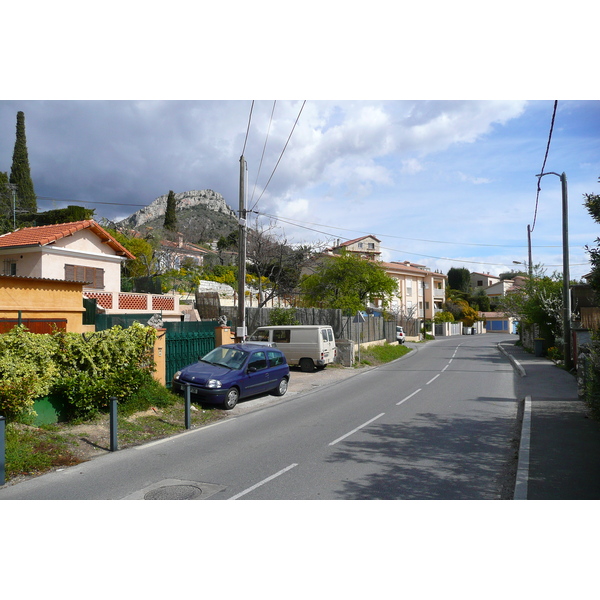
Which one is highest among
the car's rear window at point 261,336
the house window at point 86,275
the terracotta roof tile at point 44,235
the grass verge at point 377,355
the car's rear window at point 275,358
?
Answer: the terracotta roof tile at point 44,235

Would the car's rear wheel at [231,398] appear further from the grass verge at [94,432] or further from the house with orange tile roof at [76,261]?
the house with orange tile roof at [76,261]

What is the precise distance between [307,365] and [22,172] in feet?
154

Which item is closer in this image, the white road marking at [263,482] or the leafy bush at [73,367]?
the white road marking at [263,482]

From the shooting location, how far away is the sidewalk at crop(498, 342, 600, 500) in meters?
6.38

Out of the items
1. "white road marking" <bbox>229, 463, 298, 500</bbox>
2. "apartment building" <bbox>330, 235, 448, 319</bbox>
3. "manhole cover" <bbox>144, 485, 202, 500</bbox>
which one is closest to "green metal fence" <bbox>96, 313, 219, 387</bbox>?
"white road marking" <bbox>229, 463, 298, 500</bbox>

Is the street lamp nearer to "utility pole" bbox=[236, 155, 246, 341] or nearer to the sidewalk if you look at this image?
the sidewalk

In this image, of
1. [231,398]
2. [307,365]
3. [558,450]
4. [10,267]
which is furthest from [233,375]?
[10,267]

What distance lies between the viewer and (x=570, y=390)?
49.6 feet

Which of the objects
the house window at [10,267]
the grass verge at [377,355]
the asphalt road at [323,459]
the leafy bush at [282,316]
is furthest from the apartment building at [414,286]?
the asphalt road at [323,459]

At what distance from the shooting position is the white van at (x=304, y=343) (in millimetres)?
21328

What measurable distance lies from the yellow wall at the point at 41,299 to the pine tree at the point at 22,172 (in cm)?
4430

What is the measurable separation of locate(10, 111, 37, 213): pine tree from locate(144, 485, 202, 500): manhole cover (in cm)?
5297

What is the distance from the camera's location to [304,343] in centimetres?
2152

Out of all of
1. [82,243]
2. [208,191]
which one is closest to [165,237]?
[82,243]
